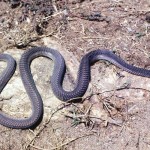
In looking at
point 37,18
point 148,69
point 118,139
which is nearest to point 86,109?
point 118,139

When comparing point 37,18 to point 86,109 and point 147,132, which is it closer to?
point 86,109

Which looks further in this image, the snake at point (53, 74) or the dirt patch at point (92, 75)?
the snake at point (53, 74)

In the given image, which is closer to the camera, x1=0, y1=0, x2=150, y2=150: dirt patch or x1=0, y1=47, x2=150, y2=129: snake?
x1=0, y1=0, x2=150, y2=150: dirt patch

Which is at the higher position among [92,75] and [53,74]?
[53,74]

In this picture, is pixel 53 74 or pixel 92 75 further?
pixel 92 75
